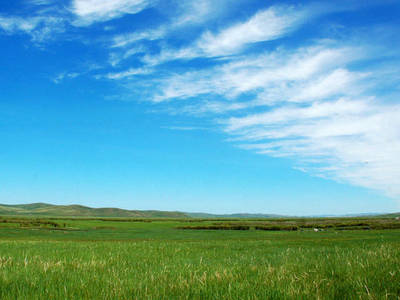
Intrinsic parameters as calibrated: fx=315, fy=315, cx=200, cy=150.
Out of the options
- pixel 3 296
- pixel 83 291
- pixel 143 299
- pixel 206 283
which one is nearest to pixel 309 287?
pixel 206 283

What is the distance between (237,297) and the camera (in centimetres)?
379

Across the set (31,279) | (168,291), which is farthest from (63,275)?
(168,291)

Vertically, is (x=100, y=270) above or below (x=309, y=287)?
below

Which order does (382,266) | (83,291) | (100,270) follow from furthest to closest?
(100,270)
(382,266)
(83,291)

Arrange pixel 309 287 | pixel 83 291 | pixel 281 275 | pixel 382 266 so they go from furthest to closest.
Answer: pixel 382 266 → pixel 281 275 → pixel 83 291 → pixel 309 287

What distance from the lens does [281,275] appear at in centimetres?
507

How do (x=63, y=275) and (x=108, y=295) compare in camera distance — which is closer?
(x=108, y=295)

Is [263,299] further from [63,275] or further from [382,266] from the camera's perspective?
[63,275]

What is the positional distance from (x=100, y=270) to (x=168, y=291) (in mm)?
3081

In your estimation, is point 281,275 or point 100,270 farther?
point 100,270

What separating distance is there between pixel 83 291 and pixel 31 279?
1.47 meters

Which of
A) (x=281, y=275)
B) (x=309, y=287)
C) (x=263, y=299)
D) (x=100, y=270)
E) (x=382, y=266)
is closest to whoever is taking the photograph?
(x=263, y=299)

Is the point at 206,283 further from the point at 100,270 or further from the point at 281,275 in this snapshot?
the point at 100,270

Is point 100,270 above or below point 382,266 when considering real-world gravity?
below
